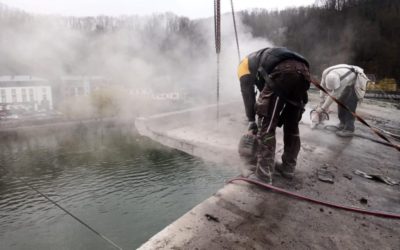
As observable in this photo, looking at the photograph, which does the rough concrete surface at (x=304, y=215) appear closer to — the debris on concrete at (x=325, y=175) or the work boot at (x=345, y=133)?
the debris on concrete at (x=325, y=175)

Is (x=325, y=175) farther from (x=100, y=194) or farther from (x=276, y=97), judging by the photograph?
(x=100, y=194)

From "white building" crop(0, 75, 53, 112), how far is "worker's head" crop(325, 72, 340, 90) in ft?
144

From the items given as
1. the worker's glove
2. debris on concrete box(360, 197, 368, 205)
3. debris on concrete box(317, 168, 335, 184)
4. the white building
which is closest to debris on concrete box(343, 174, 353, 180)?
debris on concrete box(317, 168, 335, 184)

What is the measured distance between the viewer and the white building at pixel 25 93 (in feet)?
131

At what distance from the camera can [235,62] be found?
538 inches

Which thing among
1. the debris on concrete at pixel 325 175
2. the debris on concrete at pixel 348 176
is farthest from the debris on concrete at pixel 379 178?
the debris on concrete at pixel 325 175

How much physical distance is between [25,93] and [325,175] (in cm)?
4781

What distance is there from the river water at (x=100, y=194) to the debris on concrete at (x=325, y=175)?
5552 mm

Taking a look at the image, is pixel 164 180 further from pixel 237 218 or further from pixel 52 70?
pixel 52 70

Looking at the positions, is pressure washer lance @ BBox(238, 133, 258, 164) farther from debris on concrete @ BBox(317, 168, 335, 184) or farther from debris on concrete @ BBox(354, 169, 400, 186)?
debris on concrete @ BBox(354, 169, 400, 186)

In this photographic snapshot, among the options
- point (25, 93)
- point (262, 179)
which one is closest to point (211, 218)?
point (262, 179)

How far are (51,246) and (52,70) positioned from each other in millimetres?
42864

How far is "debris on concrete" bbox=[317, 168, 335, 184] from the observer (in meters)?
2.67

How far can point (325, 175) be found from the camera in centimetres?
279
